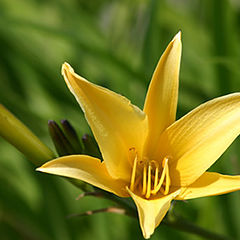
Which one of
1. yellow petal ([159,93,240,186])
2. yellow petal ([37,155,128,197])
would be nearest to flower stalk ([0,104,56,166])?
yellow petal ([37,155,128,197])

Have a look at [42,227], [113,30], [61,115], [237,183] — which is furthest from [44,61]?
[237,183]

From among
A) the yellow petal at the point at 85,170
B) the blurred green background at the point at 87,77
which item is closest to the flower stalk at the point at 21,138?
the yellow petal at the point at 85,170

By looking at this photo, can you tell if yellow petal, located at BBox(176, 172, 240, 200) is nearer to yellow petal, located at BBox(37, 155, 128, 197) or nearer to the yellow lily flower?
the yellow lily flower

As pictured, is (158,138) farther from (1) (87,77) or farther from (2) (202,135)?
(1) (87,77)

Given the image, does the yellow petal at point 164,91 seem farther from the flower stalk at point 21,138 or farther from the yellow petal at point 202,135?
the flower stalk at point 21,138

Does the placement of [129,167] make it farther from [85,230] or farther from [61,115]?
[85,230]
